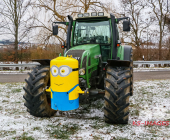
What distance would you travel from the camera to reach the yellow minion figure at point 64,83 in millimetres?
3631

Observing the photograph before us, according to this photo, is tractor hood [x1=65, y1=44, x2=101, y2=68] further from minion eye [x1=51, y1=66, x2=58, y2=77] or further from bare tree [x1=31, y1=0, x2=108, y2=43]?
bare tree [x1=31, y1=0, x2=108, y2=43]

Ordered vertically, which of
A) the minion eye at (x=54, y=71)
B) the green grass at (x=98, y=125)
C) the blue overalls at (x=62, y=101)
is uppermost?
the minion eye at (x=54, y=71)

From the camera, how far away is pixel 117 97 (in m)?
3.79

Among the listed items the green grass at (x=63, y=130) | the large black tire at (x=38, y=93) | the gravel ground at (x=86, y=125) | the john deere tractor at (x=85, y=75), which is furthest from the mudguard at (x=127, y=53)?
the green grass at (x=63, y=130)

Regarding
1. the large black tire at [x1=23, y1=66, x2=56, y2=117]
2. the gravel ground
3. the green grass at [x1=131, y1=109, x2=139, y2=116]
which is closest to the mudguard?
the gravel ground

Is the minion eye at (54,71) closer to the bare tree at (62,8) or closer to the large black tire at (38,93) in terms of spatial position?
the large black tire at (38,93)

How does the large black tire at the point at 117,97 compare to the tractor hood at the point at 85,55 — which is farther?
the tractor hood at the point at 85,55

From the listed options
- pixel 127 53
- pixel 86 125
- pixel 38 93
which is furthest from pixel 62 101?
pixel 127 53

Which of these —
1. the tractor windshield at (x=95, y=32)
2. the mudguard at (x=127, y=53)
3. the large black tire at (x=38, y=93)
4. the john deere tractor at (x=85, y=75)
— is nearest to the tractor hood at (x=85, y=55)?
the john deere tractor at (x=85, y=75)

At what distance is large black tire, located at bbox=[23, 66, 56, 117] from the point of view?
4.17m

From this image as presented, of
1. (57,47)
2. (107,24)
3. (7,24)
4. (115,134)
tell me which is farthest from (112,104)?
(7,24)

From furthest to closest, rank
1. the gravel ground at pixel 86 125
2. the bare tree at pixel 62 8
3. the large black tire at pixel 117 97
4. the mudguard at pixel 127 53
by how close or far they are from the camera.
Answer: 1. the bare tree at pixel 62 8
2. the mudguard at pixel 127 53
3. the large black tire at pixel 117 97
4. the gravel ground at pixel 86 125

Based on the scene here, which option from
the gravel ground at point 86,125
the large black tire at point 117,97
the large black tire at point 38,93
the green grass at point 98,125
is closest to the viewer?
the gravel ground at point 86,125

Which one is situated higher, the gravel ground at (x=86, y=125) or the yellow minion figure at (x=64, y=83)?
the yellow minion figure at (x=64, y=83)
